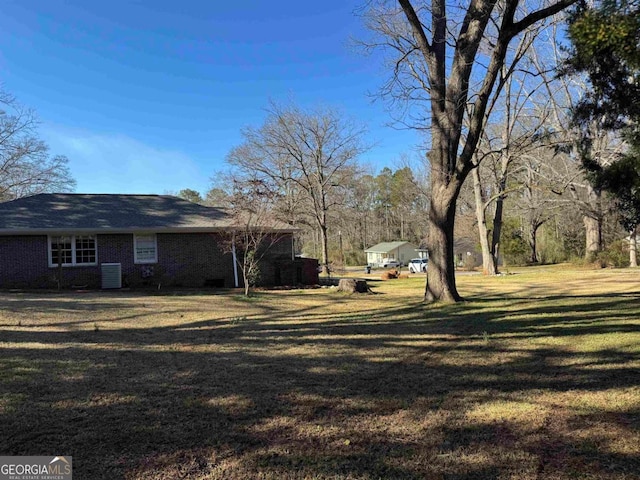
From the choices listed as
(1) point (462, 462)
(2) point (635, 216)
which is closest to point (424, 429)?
(1) point (462, 462)

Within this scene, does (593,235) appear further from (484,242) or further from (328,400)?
(328,400)

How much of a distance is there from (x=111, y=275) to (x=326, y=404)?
1557 centimetres

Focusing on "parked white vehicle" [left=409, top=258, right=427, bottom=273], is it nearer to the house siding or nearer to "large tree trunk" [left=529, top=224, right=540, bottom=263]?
"large tree trunk" [left=529, top=224, right=540, bottom=263]

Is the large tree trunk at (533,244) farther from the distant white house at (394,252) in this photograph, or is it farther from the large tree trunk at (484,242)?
the large tree trunk at (484,242)

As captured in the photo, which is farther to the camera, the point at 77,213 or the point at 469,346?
the point at 77,213

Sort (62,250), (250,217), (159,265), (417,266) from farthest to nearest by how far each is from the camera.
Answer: (417,266), (159,265), (62,250), (250,217)

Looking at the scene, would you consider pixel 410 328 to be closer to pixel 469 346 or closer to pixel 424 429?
pixel 469 346

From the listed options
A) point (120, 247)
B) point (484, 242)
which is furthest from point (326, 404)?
point (484, 242)

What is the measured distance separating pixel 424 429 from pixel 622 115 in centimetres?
561

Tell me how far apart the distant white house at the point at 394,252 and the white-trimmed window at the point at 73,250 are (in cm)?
4834

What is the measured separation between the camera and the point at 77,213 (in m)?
18.2

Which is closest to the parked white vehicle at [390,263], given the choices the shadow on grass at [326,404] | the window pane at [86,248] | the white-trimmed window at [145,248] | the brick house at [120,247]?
the brick house at [120,247]

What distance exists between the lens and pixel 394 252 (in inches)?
2457

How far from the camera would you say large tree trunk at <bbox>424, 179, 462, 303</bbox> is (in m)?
10.8
